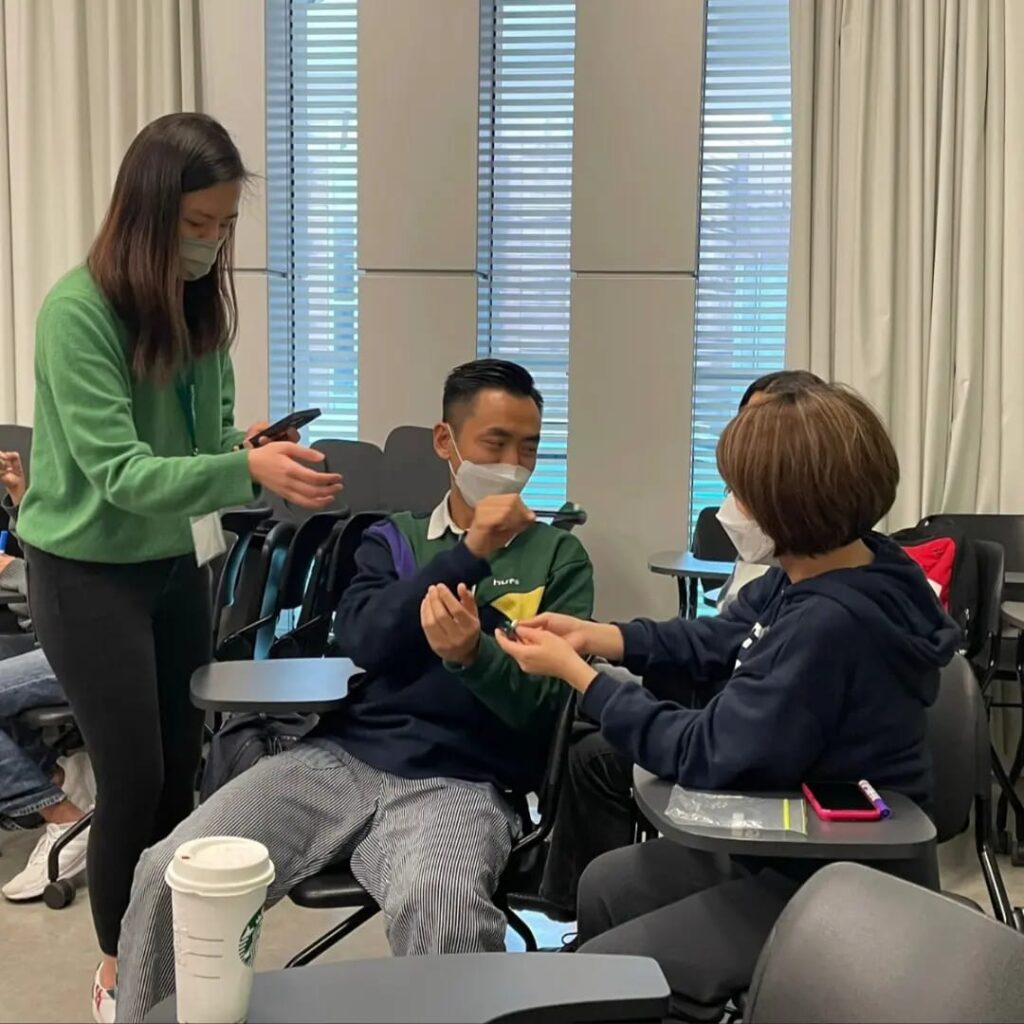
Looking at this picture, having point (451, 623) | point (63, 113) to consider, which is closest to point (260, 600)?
point (451, 623)

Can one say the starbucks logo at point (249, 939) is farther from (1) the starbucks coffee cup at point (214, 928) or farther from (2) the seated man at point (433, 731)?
(2) the seated man at point (433, 731)

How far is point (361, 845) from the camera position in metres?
1.70

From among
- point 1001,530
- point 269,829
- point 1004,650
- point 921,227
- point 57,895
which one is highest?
point 921,227

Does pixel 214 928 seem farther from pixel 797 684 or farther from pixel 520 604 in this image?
pixel 520 604

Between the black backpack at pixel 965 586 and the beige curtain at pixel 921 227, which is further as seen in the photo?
the beige curtain at pixel 921 227

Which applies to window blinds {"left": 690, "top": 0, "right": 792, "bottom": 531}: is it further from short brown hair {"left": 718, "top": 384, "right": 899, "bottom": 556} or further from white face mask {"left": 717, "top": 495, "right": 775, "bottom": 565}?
short brown hair {"left": 718, "top": 384, "right": 899, "bottom": 556}

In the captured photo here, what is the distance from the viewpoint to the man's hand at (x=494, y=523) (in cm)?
176

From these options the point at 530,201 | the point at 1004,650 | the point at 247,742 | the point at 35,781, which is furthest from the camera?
the point at 530,201

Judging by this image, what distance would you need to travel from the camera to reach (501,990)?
879 mm

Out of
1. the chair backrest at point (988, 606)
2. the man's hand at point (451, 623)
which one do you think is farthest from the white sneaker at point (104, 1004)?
the chair backrest at point (988, 606)

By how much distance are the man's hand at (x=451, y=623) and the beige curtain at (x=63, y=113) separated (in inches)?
120

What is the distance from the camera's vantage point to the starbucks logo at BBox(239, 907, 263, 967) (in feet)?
2.67

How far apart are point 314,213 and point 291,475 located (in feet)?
9.32

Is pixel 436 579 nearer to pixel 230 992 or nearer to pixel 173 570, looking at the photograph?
pixel 173 570
